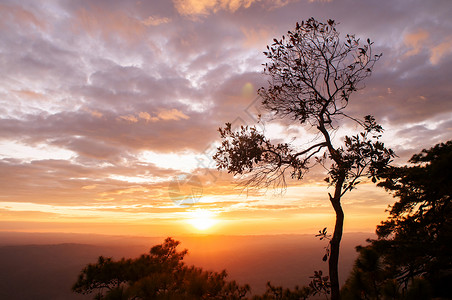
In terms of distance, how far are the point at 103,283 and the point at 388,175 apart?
58.0 feet

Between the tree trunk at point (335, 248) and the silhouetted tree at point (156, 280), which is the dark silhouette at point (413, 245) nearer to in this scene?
the tree trunk at point (335, 248)

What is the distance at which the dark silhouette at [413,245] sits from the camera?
24.2 feet

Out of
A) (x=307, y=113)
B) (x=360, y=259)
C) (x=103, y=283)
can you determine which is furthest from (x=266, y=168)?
(x=103, y=283)

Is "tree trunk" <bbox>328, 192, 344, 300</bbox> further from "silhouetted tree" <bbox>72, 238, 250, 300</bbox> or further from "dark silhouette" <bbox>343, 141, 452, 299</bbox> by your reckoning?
"silhouetted tree" <bbox>72, 238, 250, 300</bbox>

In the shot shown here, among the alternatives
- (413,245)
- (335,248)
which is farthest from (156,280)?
(413,245)

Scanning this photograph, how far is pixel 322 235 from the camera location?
7469 millimetres

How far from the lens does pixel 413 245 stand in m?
9.98

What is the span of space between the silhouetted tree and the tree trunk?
5.45 metres

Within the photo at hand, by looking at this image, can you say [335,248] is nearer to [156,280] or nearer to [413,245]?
[413,245]

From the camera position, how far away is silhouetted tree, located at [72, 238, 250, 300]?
1014 cm

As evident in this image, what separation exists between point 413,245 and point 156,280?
10753 millimetres

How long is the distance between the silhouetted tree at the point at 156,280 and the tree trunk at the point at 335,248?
17.9 feet

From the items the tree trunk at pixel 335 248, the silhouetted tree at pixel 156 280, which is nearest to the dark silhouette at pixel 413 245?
the tree trunk at pixel 335 248

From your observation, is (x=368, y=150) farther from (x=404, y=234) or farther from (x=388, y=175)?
(x=404, y=234)
